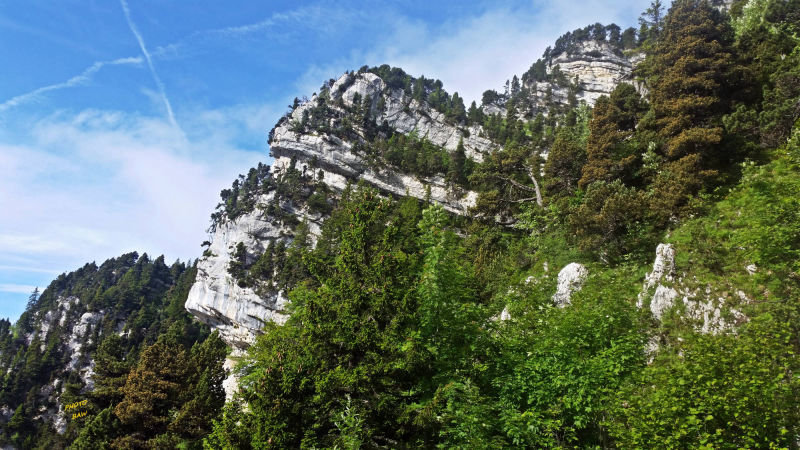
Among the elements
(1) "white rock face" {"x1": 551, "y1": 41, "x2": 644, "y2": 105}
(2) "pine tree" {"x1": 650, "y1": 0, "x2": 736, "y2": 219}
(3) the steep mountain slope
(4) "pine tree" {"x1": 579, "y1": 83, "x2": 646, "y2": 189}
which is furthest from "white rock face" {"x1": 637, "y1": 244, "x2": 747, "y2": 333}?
(1) "white rock face" {"x1": 551, "y1": 41, "x2": 644, "y2": 105}

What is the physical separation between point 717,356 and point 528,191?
3326 cm

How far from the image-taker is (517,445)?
30.2ft

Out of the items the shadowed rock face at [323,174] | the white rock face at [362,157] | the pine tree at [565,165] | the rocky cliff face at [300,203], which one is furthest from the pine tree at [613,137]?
the white rock face at [362,157]

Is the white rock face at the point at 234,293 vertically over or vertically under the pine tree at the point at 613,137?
under

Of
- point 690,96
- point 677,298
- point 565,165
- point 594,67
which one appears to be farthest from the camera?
point 594,67

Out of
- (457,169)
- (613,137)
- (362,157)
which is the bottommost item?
(613,137)

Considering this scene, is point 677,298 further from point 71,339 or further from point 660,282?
point 71,339

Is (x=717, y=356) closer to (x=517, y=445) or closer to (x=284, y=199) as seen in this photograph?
(x=517, y=445)

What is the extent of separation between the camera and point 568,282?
1961 cm

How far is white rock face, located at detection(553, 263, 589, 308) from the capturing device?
19.1 meters

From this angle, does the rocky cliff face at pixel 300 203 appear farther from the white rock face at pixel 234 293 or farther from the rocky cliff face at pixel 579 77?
the rocky cliff face at pixel 579 77

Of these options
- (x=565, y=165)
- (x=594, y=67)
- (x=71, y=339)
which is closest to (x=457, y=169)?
(x=565, y=165)

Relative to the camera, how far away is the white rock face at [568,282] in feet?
62.7

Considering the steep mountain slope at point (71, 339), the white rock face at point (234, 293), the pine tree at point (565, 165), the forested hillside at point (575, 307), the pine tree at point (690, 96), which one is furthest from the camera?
the steep mountain slope at point (71, 339)
